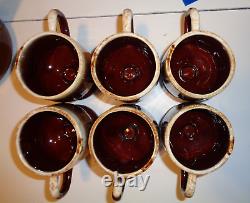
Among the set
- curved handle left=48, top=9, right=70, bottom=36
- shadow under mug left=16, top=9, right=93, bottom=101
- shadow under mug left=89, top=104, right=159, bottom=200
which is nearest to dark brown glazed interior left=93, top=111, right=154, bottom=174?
shadow under mug left=89, top=104, right=159, bottom=200

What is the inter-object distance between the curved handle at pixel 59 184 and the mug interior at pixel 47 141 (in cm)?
2

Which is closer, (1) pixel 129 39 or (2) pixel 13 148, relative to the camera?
(1) pixel 129 39

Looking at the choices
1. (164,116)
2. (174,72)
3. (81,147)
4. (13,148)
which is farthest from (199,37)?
(13,148)

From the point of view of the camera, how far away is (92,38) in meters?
0.83

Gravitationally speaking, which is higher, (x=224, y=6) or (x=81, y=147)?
(x=224, y=6)

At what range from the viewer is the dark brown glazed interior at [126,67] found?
Result: 0.69m

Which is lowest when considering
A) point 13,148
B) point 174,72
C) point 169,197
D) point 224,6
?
point 169,197

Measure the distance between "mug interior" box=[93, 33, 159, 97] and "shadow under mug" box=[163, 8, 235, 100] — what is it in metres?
0.04

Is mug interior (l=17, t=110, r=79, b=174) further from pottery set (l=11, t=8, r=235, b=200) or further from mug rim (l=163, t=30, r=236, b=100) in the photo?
mug rim (l=163, t=30, r=236, b=100)

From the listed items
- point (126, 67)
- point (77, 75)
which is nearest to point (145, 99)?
point (126, 67)

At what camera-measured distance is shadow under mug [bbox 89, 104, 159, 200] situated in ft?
2.17

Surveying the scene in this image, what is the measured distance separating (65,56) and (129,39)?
16 cm

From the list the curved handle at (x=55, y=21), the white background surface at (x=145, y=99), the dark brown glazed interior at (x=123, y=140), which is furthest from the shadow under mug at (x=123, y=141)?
the curved handle at (x=55, y=21)

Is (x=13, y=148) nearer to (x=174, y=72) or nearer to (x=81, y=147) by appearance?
(x=81, y=147)
